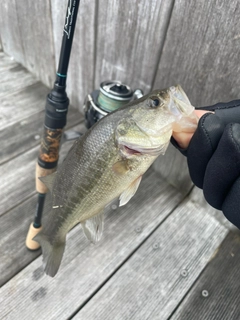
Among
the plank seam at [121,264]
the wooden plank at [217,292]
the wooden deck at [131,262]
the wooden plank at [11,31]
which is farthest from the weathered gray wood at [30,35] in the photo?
the wooden plank at [217,292]

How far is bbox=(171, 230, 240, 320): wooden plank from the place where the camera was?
139 centimetres

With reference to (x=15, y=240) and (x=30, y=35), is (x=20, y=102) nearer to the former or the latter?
(x=30, y=35)

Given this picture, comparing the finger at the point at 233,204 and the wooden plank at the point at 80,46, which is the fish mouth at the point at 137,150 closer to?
the finger at the point at 233,204

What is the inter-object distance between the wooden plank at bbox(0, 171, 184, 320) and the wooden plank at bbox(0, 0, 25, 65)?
1682 mm

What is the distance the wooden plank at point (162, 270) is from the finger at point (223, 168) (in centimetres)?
60

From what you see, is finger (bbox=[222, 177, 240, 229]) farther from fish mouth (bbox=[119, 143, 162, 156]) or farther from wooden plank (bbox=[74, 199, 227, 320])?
wooden plank (bbox=[74, 199, 227, 320])

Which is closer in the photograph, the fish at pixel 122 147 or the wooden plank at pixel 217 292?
the fish at pixel 122 147

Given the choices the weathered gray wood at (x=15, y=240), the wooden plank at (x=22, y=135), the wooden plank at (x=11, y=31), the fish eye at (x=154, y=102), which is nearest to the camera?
the fish eye at (x=154, y=102)

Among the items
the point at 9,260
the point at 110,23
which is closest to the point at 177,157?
the point at 110,23

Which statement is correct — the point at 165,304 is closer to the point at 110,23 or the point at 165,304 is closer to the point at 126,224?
the point at 126,224

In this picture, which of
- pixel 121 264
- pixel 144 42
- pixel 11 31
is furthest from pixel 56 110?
pixel 11 31

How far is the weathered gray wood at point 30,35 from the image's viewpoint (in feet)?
7.13

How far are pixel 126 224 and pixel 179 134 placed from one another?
32.1 inches

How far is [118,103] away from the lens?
1654mm
